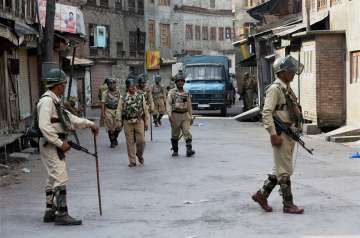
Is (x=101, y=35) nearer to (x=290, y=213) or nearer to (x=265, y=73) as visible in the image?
(x=265, y=73)

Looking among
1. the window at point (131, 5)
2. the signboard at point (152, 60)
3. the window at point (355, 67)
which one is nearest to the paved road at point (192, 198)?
the window at point (355, 67)

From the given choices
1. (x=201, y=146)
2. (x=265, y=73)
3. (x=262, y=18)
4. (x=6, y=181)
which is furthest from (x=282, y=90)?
(x=262, y=18)

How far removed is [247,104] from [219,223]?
23865 mm

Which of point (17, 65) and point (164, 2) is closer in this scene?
point (17, 65)

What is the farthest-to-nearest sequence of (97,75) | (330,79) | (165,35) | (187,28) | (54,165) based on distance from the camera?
(187,28) < (165,35) < (97,75) < (330,79) < (54,165)

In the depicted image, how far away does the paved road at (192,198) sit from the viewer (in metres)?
7.54

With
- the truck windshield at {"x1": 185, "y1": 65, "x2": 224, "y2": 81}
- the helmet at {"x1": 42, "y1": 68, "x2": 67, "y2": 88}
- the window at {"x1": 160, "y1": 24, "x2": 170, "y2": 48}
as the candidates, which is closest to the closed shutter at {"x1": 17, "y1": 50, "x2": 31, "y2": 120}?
the truck windshield at {"x1": 185, "y1": 65, "x2": 224, "y2": 81}

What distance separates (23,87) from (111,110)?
199 inches

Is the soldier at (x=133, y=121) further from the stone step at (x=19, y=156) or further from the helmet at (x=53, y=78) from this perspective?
the helmet at (x=53, y=78)

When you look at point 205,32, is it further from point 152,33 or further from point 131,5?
point 131,5

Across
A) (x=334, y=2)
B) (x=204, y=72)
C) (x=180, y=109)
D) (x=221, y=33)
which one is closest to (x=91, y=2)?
(x=204, y=72)

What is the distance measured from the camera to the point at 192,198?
9.59m

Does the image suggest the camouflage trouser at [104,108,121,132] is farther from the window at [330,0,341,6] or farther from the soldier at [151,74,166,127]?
the window at [330,0,341,6]

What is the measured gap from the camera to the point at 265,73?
1184 inches
